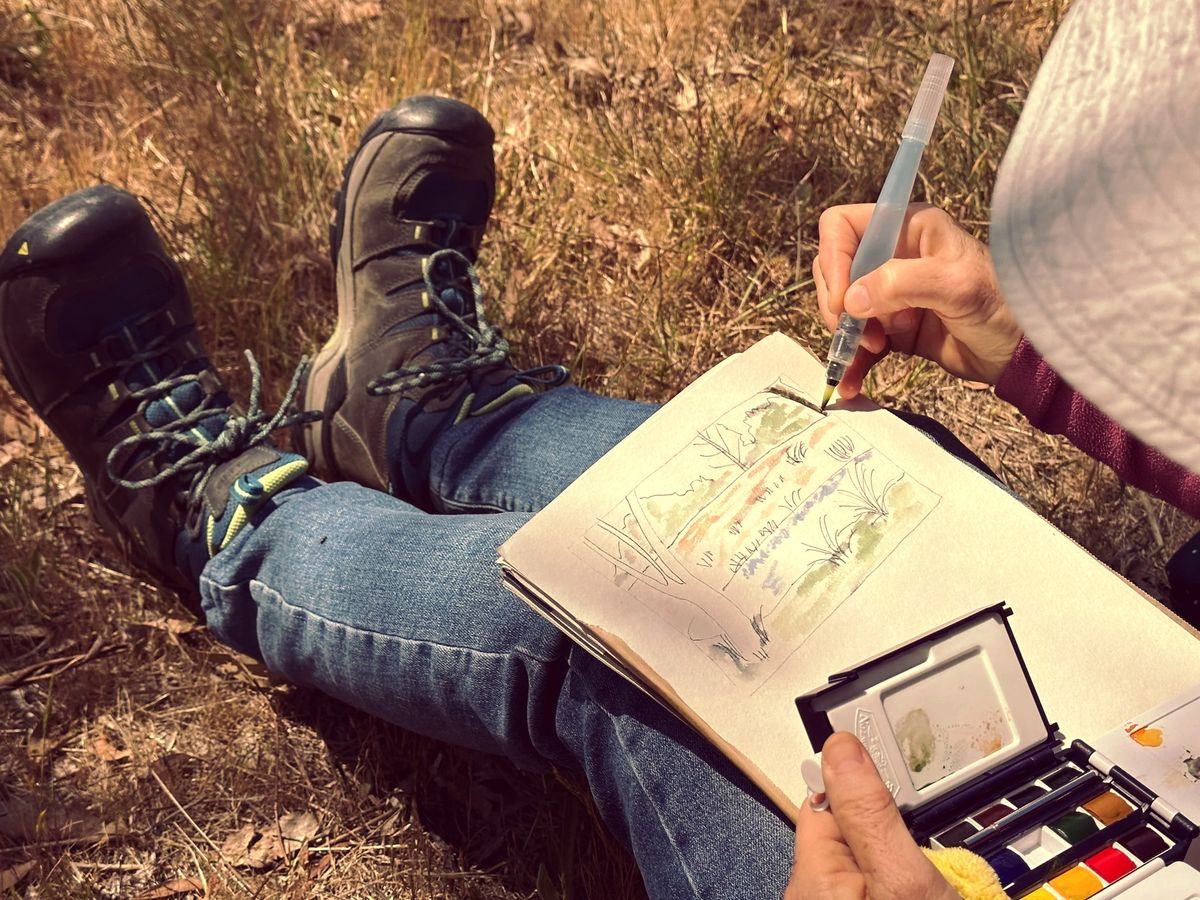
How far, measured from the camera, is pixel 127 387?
1732 mm

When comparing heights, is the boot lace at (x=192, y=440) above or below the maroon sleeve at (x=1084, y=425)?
below

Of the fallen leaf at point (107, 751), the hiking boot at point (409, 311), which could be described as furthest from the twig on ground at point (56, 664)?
the hiking boot at point (409, 311)

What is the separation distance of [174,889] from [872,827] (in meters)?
1.15

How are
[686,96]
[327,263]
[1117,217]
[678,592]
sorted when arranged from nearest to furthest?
[1117,217] < [678,592] < [327,263] < [686,96]

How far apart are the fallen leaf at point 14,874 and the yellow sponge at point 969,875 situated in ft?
4.25

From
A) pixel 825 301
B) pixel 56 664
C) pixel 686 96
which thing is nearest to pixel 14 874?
pixel 56 664

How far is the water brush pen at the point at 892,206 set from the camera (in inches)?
45.0

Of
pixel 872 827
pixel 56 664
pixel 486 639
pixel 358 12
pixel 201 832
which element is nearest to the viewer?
pixel 872 827

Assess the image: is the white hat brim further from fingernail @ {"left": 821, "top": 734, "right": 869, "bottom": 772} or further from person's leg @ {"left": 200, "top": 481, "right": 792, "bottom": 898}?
person's leg @ {"left": 200, "top": 481, "right": 792, "bottom": 898}

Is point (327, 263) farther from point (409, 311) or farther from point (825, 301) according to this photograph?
point (825, 301)

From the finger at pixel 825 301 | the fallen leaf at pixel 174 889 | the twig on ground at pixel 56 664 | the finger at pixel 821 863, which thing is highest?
the finger at pixel 825 301

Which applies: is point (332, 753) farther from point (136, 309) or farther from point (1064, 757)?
point (1064, 757)

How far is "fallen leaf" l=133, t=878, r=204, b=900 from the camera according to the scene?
59.7 inches

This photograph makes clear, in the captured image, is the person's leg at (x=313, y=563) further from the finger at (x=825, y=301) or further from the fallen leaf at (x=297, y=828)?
the finger at (x=825, y=301)
